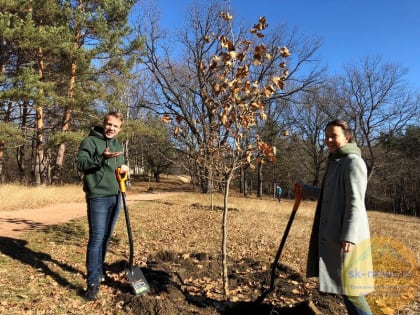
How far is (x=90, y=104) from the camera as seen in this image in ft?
57.8

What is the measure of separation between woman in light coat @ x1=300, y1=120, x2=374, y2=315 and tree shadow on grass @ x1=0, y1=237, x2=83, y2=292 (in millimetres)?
2778

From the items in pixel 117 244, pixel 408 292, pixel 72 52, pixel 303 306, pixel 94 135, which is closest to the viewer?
pixel 303 306

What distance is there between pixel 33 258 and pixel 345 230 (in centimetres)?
433

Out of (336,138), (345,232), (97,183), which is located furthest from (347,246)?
(97,183)

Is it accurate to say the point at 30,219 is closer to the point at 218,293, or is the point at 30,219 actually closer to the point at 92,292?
the point at 92,292

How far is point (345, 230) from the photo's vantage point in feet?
8.10

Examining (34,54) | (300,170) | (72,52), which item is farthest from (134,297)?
(300,170)

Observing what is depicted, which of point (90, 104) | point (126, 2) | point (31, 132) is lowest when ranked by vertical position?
point (31, 132)

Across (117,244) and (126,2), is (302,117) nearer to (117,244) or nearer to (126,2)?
(126,2)

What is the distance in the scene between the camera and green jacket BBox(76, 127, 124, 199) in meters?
3.46

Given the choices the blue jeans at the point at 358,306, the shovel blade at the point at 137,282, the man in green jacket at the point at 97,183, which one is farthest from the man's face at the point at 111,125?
the blue jeans at the point at 358,306

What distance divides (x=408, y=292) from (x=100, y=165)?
3.80 m

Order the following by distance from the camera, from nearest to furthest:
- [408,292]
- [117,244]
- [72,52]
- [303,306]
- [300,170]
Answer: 1. [303,306]
2. [408,292]
3. [117,244]
4. [72,52]
5. [300,170]

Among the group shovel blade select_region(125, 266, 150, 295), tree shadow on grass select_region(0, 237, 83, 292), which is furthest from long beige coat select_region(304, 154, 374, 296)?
tree shadow on grass select_region(0, 237, 83, 292)
